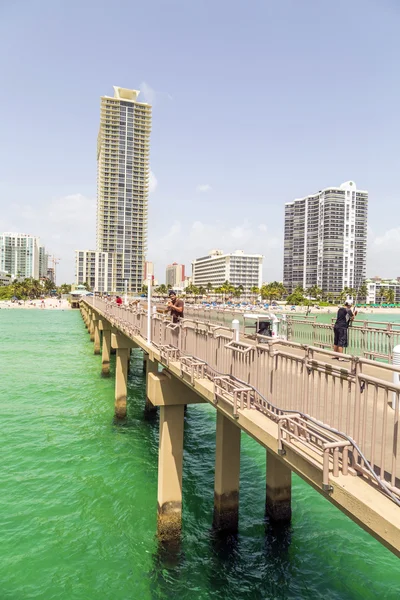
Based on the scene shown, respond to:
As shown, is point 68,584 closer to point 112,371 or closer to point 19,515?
point 19,515

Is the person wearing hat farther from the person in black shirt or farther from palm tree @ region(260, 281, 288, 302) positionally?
palm tree @ region(260, 281, 288, 302)

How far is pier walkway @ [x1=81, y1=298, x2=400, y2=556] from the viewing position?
3.79 meters

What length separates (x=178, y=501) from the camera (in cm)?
1001

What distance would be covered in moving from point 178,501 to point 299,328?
304 inches

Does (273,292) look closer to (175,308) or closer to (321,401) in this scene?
(175,308)

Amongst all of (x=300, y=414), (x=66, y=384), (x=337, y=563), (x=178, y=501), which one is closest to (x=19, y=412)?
(x=66, y=384)

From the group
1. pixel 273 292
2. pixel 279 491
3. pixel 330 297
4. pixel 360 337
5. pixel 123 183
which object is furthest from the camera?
pixel 330 297

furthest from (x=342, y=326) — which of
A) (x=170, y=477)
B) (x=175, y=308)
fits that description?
(x=170, y=477)

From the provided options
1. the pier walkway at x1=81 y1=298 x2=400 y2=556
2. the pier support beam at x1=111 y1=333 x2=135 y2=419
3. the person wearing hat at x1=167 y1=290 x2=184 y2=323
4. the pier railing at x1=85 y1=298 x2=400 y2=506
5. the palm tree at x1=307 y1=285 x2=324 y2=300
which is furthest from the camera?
the palm tree at x1=307 y1=285 x2=324 y2=300

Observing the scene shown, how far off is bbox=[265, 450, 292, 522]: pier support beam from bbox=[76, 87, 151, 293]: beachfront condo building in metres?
172

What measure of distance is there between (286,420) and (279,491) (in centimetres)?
658

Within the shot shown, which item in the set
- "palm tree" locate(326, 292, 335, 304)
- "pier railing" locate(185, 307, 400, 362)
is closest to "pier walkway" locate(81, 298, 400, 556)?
"pier railing" locate(185, 307, 400, 362)

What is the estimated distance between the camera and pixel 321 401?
4922mm

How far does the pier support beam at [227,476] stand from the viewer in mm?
9688
